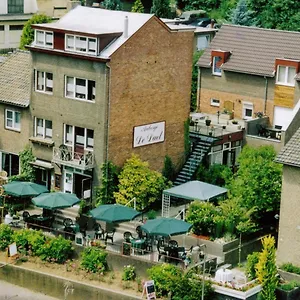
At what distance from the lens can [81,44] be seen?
59.1 metres

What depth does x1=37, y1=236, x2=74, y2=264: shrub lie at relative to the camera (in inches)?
2103

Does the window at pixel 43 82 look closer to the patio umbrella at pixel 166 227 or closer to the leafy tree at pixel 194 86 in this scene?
the patio umbrella at pixel 166 227

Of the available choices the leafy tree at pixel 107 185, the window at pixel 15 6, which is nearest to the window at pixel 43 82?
the leafy tree at pixel 107 185

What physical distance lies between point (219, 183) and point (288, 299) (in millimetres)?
14854

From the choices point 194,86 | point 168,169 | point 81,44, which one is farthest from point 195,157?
point 194,86

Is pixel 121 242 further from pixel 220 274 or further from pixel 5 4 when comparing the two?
pixel 5 4

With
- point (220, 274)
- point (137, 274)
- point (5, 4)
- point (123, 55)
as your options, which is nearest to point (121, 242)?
point (137, 274)

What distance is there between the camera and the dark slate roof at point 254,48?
69562 mm

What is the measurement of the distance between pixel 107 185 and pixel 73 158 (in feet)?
9.17

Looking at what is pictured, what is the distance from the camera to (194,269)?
165 feet

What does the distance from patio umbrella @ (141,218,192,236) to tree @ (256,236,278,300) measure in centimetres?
509

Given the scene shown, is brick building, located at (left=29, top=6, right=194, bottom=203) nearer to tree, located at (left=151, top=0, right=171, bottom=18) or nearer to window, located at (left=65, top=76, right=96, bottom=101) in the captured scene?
window, located at (left=65, top=76, right=96, bottom=101)

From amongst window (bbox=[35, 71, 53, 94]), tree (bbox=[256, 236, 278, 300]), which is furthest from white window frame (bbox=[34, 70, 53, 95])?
tree (bbox=[256, 236, 278, 300])

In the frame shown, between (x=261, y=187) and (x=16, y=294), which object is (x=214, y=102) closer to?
(x=261, y=187)
